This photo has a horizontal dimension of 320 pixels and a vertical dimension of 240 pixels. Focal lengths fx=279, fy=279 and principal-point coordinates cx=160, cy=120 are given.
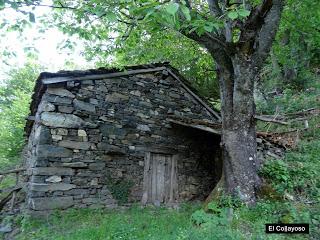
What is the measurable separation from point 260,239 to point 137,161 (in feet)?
13.9

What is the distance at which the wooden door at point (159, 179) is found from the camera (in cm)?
758

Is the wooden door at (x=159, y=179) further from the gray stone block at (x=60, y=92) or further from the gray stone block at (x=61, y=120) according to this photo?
the gray stone block at (x=60, y=92)

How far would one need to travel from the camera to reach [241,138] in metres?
5.17

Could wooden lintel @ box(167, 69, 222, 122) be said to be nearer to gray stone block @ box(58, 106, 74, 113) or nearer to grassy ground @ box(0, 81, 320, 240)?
grassy ground @ box(0, 81, 320, 240)

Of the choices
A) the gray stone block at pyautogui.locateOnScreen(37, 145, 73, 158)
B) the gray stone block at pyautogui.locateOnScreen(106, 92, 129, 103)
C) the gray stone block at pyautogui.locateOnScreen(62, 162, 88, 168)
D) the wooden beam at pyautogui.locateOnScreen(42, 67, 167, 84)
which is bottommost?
the gray stone block at pyautogui.locateOnScreen(62, 162, 88, 168)

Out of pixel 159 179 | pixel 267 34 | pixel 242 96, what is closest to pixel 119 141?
pixel 159 179

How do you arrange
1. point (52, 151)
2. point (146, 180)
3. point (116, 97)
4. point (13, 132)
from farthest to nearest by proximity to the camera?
1. point (13, 132)
2. point (146, 180)
3. point (116, 97)
4. point (52, 151)

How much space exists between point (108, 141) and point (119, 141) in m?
0.31

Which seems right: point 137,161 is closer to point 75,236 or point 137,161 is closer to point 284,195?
point 75,236

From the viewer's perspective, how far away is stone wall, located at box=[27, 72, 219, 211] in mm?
6129

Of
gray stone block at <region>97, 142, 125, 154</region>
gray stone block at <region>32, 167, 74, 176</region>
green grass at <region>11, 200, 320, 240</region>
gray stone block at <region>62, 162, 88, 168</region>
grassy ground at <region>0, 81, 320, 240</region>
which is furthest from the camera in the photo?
gray stone block at <region>97, 142, 125, 154</region>

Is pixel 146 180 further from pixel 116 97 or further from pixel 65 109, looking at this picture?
pixel 65 109

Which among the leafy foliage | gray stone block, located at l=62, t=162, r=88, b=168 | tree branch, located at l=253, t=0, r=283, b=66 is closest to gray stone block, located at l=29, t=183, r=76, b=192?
gray stone block, located at l=62, t=162, r=88, b=168

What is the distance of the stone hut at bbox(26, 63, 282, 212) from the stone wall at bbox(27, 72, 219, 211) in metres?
0.02
